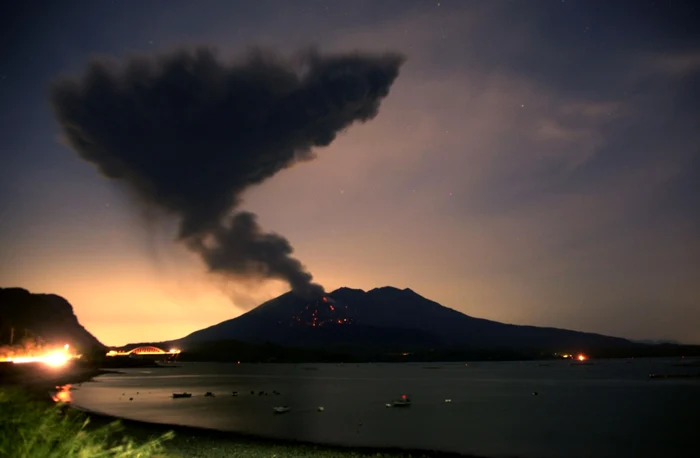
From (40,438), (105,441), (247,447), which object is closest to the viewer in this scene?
(40,438)

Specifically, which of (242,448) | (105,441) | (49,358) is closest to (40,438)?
(105,441)

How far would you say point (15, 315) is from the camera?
180875mm

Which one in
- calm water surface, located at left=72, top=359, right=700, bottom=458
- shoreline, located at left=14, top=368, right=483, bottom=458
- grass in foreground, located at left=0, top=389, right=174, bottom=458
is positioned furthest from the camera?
calm water surface, located at left=72, top=359, right=700, bottom=458

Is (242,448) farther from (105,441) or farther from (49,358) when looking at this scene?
(49,358)

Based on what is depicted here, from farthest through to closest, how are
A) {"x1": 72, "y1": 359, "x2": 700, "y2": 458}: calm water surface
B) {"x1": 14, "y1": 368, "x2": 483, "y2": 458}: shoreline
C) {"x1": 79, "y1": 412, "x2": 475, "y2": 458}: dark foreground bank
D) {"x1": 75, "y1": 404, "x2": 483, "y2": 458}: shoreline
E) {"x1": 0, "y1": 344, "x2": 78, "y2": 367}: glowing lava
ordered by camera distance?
{"x1": 0, "y1": 344, "x2": 78, "y2": 367}: glowing lava
{"x1": 72, "y1": 359, "x2": 700, "y2": 458}: calm water surface
{"x1": 75, "y1": 404, "x2": 483, "y2": 458}: shoreline
{"x1": 14, "y1": 368, "x2": 483, "y2": 458}: shoreline
{"x1": 79, "y1": 412, "x2": 475, "y2": 458}: dark foreground bank

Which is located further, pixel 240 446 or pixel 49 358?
pixel 49 358

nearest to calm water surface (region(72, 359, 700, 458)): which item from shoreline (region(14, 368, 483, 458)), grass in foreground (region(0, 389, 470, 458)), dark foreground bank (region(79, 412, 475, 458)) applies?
Result: shoreline (region(14, 368, 483, 458))

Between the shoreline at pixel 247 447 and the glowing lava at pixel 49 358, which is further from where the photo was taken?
the glowing lava at pixel 49 358

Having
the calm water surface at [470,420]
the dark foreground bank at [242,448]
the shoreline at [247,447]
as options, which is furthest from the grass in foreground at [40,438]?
the calm water surface at [470,420]

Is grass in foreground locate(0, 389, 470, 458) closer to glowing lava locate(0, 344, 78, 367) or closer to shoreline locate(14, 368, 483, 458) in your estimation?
shoreline locate(14, 368, 483, 458)

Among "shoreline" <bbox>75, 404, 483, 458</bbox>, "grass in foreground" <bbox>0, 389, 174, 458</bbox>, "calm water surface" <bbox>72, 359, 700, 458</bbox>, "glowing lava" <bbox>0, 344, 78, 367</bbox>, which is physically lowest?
"calm water surface" <bbox>72, 359, 700, 458</bbox>

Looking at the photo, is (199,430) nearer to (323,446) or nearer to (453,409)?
(323,446)

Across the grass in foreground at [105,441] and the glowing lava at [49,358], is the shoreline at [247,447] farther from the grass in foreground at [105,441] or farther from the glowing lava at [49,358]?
the glowing lava at [49,358]

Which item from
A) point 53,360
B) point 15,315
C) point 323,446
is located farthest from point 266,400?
point 15,315
